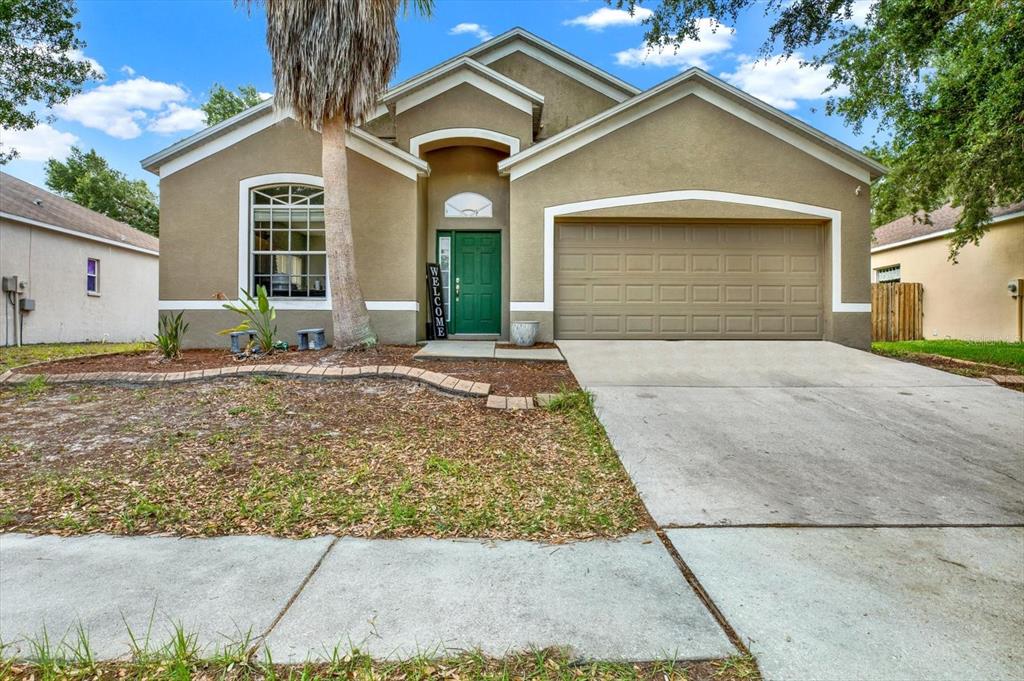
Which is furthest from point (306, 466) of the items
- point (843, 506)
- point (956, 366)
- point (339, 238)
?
point (956, 366)

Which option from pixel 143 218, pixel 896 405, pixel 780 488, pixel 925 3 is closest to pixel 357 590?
pixel 780 488

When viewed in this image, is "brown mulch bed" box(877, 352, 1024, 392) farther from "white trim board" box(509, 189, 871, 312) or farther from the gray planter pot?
the gray planter pot

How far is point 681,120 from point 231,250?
351 inches

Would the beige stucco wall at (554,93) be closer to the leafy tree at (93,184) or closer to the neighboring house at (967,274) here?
the neighboring house at (967,274)

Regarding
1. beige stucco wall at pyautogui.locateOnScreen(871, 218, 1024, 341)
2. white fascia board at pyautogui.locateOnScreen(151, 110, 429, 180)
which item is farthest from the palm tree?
beige stucco wall at pyautogui.locateOnScreen(871, 218, 1024, 341)

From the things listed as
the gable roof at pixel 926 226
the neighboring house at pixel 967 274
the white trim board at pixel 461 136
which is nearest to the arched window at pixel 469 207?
the white trim board at pixel 461 136

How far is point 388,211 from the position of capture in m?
9.65

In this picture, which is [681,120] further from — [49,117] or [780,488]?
[49,117]

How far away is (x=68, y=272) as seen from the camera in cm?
1599

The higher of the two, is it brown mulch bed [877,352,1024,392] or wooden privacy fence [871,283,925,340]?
wooden privacy fence [871,283,925,340]

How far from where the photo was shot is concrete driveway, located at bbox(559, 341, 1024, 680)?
2.19 meters

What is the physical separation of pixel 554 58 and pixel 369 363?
365 inches

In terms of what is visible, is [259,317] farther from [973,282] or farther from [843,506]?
[973,282]

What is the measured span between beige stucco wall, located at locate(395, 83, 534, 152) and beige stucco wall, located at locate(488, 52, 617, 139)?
6.04ft
